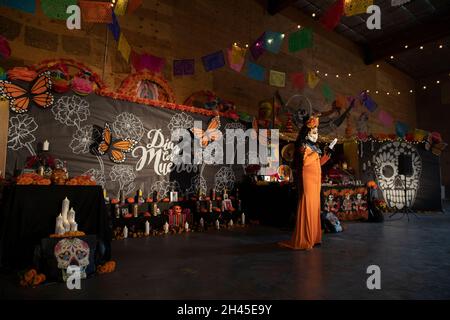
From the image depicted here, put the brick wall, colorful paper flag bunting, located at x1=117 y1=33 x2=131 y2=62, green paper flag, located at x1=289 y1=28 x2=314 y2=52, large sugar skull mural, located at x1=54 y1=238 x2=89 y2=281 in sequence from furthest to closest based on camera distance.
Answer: green paper flag, located at x1=289 y1=28 x2=314 y2=52, colorful paper flag bunting, located at x1=117 y1=33 x2=131 y2=62, the brick wall, large sugar skull mural, located at x1=54 y1=238 x2=89 y2=281

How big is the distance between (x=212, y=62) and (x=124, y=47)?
214 centimetres

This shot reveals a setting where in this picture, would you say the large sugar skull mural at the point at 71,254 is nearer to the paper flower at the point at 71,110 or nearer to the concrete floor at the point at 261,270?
the concrete floor at the point at 261,270

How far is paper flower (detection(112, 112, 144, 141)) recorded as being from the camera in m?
5.18

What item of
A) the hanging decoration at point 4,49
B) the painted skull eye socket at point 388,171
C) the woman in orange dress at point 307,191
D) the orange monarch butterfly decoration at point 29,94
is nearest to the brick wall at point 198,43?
the hanging decoration at point 4,49

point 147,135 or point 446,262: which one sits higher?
point 147,135

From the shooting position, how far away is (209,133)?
21.3 feet

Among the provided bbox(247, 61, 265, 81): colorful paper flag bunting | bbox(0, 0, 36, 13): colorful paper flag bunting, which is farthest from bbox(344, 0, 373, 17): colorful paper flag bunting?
bbox(0, 0, 36, 13): colorful paper flag bunting

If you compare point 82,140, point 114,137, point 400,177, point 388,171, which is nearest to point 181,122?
point 114,137

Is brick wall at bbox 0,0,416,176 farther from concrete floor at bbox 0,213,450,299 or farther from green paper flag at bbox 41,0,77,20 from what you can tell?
concrete floor at bbox 0,213,450,299

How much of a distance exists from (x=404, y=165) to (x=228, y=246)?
5772 millimetres

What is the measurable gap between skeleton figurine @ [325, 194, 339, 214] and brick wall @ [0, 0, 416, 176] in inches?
122
